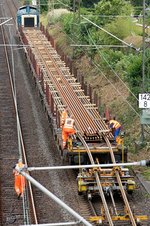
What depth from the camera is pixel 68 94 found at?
31.3m

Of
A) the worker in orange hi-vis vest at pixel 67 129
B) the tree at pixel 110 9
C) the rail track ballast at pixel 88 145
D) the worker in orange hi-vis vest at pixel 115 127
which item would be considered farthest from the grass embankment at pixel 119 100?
the worker in orange hi-vis vest at pixel 67 129

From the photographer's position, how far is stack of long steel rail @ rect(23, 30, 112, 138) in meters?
26.3

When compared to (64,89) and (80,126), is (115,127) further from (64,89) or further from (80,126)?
(64,89)

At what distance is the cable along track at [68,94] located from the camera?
23203mm

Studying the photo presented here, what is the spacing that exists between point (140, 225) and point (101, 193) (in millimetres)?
2079

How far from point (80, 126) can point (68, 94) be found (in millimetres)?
5664

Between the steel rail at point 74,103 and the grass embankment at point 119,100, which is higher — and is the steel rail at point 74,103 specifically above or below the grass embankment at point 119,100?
above

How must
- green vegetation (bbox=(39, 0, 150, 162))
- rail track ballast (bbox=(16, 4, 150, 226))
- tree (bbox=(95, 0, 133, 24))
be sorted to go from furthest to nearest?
tree (bbox=(95, 0, 133, 24)) → green vegetation (bbox=(39, 0, 150, 162)) → rail track ballast (bbox=(16, 4, 150, 226))

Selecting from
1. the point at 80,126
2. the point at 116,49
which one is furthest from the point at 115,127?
the point at 116,49

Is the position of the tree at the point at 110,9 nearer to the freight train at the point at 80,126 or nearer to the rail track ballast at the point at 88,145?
the freight train at the point at 80,126

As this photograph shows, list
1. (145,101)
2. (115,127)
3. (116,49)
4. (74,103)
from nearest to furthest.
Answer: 1. (115,127)
2. (145,101)
3. (74,103)
4. (116,49)

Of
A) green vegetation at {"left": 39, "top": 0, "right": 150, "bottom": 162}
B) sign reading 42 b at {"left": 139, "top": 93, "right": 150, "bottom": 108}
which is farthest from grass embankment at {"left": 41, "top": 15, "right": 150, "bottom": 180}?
sign reading 42 b at {"left": 139, "top": 93, "right": 150, "bottom": 108}

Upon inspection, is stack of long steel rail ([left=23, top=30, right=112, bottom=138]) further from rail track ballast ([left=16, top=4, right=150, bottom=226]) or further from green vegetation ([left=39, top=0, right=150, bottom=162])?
green vegetation ([left=39, top=0, right=150, bottom=162])

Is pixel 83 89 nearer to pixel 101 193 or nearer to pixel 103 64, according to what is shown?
pixel 103 64
